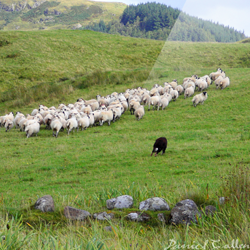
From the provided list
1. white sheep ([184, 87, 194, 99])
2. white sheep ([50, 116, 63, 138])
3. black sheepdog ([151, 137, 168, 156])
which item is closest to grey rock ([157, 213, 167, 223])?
black sheepdog ([151, 137, 168, 156])

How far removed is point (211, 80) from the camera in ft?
94.6

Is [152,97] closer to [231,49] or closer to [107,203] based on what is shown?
[107,203]

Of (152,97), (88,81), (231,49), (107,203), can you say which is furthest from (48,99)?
(231,49)

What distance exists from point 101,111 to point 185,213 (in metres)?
15.4

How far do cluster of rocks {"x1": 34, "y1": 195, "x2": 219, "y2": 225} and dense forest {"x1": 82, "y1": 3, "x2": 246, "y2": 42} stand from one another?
4227 cm

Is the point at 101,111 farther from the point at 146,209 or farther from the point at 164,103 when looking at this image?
the point at 146,209

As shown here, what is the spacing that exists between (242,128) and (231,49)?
3965 cm

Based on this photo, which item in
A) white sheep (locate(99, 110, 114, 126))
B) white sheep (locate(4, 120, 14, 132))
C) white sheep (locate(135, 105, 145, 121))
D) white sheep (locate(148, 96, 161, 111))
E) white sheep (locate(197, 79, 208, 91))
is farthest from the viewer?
white sheep (locate(197, 79, 208, 91))

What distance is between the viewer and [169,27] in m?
103

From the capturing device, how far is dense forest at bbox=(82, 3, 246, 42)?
46.8 meters

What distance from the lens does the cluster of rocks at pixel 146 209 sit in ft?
19.2

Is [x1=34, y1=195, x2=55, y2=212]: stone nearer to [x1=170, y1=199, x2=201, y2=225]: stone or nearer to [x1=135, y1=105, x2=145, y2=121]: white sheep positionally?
[x1=170, y1=199, x2=201, y2=225]: stone

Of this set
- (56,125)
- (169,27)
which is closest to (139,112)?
(56,125)

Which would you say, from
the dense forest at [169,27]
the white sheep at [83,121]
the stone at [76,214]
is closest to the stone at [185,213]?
the stone at [76,214]
